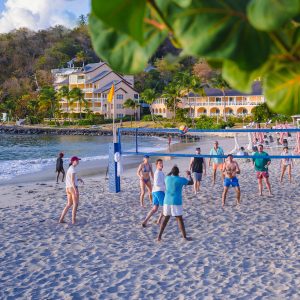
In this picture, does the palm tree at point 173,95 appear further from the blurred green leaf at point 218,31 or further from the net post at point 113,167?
the blurred green leaf at point 218,31

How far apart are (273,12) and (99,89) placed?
3210 inches

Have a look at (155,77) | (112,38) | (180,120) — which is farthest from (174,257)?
(155,77)

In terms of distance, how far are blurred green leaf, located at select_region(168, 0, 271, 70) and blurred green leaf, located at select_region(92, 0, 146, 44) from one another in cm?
4

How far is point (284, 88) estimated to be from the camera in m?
0.59

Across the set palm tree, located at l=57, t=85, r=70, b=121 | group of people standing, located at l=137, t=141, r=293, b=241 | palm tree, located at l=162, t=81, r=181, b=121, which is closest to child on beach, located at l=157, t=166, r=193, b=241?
group of people standing, located at l=137, t=141, r=293, b=241

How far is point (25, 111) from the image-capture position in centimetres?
9100

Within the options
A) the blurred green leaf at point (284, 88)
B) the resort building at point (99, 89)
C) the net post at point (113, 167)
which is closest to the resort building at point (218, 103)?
the resort building at point (99, 89)

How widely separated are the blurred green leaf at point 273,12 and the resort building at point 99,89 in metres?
77.2

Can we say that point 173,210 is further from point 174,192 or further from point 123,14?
point 123,14

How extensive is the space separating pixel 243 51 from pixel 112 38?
0.52 ft

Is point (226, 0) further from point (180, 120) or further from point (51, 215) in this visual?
point (180, 120)

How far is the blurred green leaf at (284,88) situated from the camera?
567 millimetres

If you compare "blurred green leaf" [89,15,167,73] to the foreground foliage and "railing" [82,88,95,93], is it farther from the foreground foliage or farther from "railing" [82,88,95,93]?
"railing" [82,88,95,93]

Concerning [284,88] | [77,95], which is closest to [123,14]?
[284,88]
